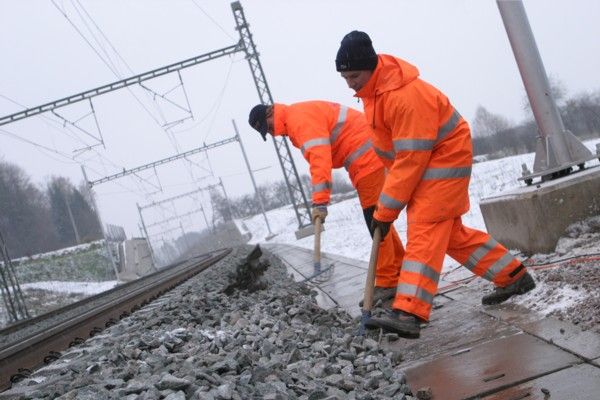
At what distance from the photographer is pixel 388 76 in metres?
3.29

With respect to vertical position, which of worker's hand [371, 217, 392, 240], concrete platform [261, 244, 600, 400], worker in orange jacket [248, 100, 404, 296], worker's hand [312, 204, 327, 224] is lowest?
concrete platform [261, 244, 600, 400]

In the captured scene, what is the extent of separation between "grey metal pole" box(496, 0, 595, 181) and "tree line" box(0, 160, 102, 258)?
148 feet

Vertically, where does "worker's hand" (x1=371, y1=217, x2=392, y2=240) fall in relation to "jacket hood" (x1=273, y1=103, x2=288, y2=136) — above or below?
below

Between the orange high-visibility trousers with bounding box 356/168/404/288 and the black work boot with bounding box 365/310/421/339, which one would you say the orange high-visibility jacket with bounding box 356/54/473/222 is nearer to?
the black work boot with bounding box 365/310/421/339

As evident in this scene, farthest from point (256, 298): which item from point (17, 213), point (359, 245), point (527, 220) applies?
point (17, 213)

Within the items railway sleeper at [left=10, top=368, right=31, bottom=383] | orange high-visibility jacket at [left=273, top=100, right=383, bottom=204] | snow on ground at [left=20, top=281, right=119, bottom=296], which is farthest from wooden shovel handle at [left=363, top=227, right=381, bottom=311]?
snow on ground at [left=20, top=281, right=119, bottom=296]

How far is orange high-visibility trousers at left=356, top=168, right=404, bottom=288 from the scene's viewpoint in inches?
181

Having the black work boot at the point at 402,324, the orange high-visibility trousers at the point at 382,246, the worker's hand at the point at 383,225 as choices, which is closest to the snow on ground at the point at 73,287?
the orange high-visibility trousers at the point at 382,246

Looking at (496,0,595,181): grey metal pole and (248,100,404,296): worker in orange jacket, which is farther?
(496,0,595,181): grey metal pole

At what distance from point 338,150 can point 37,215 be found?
209 ft

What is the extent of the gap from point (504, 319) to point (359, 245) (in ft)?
23.5

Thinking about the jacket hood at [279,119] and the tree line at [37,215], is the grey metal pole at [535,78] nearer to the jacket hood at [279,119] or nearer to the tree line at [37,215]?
the jacket hood at [279,119]

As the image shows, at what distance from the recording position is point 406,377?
2678mm

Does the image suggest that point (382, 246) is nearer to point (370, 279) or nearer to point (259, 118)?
point (370, 279)
